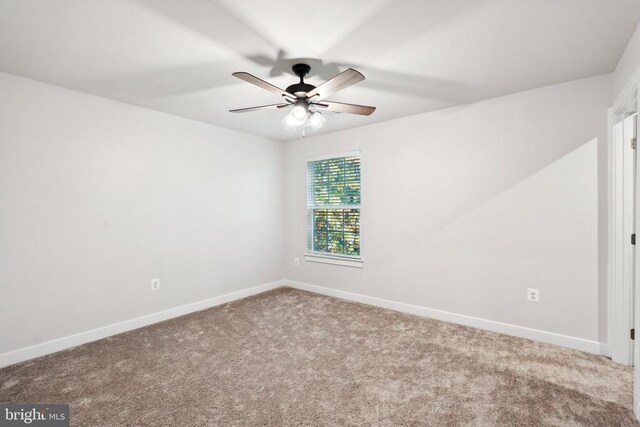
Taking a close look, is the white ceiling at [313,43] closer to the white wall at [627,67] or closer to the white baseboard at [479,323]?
the white wall at [627,67]

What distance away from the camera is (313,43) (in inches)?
79.2

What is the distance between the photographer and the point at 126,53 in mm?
2133

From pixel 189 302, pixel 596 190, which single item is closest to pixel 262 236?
pixel 189 302

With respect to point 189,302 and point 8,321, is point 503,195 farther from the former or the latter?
point 8,321

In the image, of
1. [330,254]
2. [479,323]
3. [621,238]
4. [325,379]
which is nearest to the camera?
[325,379]

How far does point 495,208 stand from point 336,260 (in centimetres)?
210

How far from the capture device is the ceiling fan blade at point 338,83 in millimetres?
1804

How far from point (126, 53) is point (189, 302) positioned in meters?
2.71

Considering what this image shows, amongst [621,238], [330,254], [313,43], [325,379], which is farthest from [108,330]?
[621,238]

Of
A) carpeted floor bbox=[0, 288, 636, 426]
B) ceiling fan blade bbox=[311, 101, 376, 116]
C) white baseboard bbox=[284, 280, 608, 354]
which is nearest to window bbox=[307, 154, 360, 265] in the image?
white baseboard bbox=[284, 280, 608, 354]

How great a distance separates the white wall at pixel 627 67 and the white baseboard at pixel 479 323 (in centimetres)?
207

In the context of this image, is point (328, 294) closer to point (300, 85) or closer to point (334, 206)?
point (334, 206)

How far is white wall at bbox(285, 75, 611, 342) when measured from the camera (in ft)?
8.54

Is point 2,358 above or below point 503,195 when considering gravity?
below
